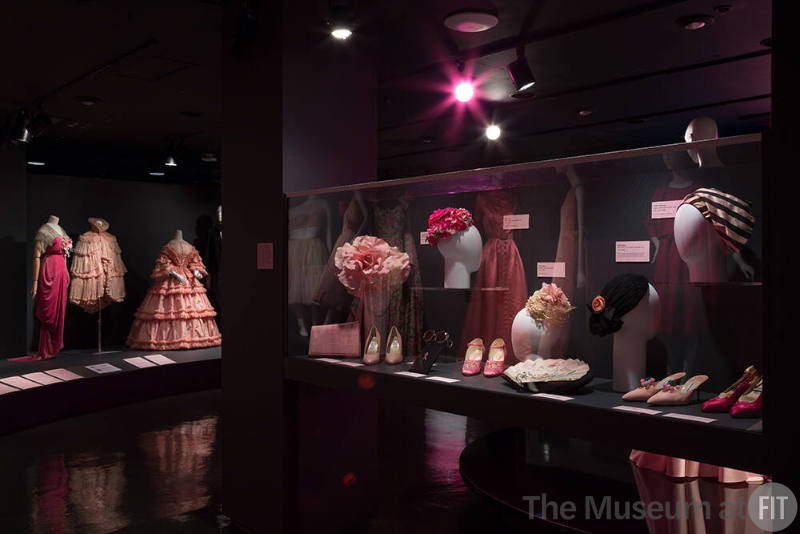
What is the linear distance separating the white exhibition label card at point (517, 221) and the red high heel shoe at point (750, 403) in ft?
3.46

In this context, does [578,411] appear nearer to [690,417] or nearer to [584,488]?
A: [690,417]

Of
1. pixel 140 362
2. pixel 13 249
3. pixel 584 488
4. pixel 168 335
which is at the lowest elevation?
pixel 584 488

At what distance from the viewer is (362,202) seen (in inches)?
125

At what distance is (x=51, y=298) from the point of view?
7555 mm

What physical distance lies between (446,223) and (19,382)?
15.9 feet

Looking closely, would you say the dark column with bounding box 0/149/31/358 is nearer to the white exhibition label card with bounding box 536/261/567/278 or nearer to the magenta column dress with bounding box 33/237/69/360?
the magenta column dress with bounding box 33/237/69/360

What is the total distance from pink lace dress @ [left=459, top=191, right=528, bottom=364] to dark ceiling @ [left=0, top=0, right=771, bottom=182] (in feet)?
5.20

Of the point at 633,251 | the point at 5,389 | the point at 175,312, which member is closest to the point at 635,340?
the point at 633,251

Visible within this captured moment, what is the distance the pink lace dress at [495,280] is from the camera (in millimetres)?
2875

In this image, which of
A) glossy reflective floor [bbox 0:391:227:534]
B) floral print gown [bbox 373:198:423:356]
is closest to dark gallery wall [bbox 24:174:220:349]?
glossy reflective floor [bbox 0:391:227:534]

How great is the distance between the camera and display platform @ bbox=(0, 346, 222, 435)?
5.82m

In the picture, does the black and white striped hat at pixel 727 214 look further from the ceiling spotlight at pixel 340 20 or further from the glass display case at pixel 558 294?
the ceiling spotlight at pixel 340 20

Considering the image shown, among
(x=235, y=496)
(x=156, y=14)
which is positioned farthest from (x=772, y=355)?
(x=156, y=14)

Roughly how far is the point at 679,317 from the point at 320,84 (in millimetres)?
2231
